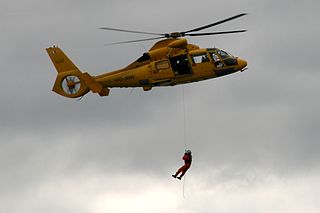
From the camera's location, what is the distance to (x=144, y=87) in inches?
1802

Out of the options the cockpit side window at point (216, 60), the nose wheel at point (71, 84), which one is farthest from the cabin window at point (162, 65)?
the nose wheel at point (71, 84)

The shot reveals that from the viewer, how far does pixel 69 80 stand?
46.3 meters

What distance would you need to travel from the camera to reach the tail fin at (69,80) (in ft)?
149

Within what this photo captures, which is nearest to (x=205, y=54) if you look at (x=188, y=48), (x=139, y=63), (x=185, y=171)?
(x=188, y=48)

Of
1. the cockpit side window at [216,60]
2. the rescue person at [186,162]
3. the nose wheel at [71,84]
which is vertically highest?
the cockpit side window at [216,60]

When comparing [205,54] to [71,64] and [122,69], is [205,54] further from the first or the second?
[71,64]

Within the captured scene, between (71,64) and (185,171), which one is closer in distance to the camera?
(185,171)

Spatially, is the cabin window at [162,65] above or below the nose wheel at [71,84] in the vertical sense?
above

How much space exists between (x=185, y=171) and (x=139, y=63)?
302 inches

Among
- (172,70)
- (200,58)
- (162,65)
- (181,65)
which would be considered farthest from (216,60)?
(162,65)

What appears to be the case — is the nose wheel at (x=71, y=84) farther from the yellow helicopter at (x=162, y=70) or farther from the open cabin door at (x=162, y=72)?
the open cabin door at (x=162, y=72)

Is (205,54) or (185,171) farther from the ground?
(205,54)

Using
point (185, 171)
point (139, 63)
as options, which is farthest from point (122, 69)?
point (185, 171)

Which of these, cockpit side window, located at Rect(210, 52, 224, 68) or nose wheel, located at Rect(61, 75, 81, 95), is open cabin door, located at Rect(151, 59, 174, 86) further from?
nose wheel, located at Rect(61, 75, 81, 95)
